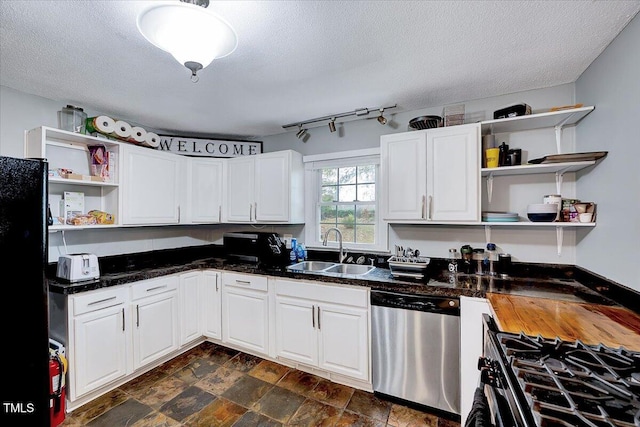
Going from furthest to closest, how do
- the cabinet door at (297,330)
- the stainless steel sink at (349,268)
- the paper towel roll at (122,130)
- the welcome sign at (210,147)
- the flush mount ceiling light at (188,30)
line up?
1. the welcome sign at (210,147)
2. the stainless steel sink at (349,268)
3. the paper towel roll at (122,130)
4. the cabinet door at (297,330)
5. the flush mount ceiling light at (188,30)

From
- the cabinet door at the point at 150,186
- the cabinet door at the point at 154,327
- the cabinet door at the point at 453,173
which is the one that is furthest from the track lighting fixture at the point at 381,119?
the cabinet door at the point at 154,327

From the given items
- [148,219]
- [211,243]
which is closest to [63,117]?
[148,219]

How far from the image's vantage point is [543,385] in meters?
0.79

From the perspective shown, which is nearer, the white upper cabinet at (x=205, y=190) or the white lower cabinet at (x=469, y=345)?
the white lower cabinet at (x=469, y=345)

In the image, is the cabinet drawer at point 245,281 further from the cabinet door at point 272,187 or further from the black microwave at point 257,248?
the cabinet door at point 272,187

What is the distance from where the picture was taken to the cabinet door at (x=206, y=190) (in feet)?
10.8

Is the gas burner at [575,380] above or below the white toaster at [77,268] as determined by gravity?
below

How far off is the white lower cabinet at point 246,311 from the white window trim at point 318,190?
32.5 inches

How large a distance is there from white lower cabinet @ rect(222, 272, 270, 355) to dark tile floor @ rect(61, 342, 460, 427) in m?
0.24

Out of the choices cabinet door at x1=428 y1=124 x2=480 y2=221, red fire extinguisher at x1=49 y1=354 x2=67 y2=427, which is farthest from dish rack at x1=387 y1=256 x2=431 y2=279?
red fire extinguisher at x1=49 y1=354 x2=67 y2=427

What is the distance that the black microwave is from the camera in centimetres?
285

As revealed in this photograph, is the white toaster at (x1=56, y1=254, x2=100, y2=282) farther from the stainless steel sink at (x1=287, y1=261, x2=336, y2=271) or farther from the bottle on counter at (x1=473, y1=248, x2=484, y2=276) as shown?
the bottle on counter at (x1=473, y1=248, x2=484, y2=276)

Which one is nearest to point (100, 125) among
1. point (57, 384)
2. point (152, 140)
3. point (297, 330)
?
point (152, 140)

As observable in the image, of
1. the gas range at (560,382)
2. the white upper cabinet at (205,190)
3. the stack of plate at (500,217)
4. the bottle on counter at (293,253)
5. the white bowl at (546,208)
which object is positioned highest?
the white upper cabinet at (205,190)
